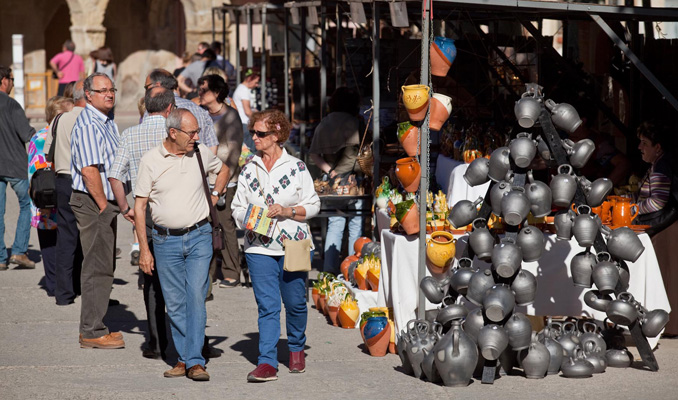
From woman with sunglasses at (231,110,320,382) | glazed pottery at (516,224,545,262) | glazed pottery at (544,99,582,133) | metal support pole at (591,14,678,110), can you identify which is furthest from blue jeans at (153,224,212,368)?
metal support pole at (591,14,678,110)

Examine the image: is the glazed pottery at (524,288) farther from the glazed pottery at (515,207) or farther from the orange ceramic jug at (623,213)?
the orange ceramic jug at (623,213)

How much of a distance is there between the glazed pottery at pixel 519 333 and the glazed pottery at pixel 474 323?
6.0 inches

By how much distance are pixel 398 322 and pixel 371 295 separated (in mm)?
812

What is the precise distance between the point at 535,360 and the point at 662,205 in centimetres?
163

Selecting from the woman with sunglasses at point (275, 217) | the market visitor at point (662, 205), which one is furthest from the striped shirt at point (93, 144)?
the market visitor at point (662, 205)

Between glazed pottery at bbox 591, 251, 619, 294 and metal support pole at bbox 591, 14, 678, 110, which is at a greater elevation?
metal support pole at bbox 591, 14, 678, 110

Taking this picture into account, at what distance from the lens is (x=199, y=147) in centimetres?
658

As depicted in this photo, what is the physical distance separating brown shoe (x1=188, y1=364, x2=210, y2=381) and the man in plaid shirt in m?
0.65

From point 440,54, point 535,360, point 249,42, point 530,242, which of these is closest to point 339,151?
point 440,54

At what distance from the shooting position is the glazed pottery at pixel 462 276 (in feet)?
21.8

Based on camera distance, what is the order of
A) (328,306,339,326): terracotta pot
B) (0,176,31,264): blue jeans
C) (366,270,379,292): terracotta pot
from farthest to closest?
(0,176,31,264): blue jeans, (328,306,339,326): terracotta pot, (366,270,379,292): terracotta pot

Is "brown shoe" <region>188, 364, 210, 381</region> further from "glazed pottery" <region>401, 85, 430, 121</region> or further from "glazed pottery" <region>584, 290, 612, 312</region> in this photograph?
"glazed pottery" <region>584, 290, 612, 312</region>

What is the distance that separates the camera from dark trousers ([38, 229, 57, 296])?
9328 mm

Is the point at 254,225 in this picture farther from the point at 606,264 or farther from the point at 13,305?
the point at 13,305
